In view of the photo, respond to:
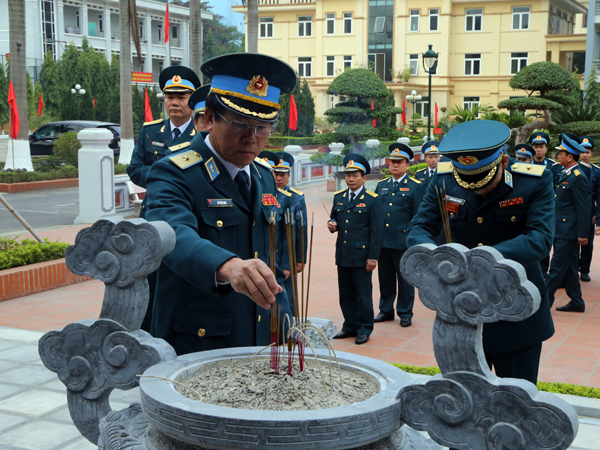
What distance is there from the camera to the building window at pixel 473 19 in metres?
40.9

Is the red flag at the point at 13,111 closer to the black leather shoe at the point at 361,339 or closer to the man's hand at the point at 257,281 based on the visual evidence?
the black leather shoe at the point at 361,339

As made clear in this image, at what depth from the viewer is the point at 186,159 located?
2.25m

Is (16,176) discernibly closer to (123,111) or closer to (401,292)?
(123,111)

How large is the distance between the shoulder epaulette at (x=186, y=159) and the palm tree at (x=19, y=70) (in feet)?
43.9

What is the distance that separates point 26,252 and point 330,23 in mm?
38656

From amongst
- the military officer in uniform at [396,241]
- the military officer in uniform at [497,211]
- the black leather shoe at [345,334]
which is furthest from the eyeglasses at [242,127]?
the military officer in uniform at [396,241]

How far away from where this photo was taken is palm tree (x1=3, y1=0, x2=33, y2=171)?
47.4ft

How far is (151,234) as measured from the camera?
1.91 meters

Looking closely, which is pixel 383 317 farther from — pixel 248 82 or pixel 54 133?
pixel 54 133

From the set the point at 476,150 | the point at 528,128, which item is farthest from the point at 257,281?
the point at 528,128

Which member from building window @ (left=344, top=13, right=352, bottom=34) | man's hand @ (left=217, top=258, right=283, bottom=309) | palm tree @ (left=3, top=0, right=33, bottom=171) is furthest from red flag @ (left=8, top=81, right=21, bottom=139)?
building window @ (left=344, top=13, right=352, bottom=34)

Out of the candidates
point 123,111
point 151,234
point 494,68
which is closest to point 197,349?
point 151,234

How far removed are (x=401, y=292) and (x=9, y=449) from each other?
13.0 ft

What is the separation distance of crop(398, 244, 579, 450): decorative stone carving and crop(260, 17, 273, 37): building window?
45096 mm
